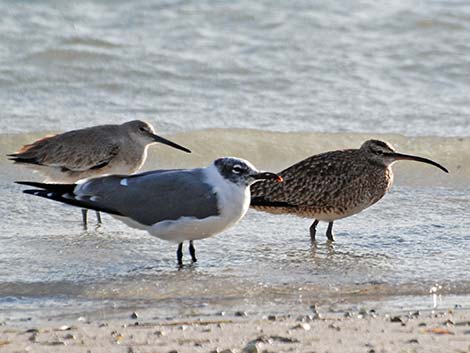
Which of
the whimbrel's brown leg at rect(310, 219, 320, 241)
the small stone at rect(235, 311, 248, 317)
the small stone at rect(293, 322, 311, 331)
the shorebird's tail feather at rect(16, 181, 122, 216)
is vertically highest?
the shorebird's tail feather at rect(16, 181, 122, 216)

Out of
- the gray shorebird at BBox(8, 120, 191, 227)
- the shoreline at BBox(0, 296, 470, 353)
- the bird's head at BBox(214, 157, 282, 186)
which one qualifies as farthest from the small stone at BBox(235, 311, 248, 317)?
the gray shorebird at BBox(8, 120, 191, 227)

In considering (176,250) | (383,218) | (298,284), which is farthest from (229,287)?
(383,218)

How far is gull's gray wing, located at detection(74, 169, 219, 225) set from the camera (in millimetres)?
7926

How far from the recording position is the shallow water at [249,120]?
7.50 metres

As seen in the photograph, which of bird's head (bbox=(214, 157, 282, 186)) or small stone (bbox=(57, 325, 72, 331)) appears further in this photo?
bird's head (bbox=(214, 157, 282, 186))

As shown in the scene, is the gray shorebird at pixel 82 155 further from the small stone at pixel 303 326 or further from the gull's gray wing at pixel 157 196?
the small stone at pixel 303 326

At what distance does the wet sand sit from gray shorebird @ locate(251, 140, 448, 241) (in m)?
2.16

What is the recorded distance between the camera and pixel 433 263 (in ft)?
25.9

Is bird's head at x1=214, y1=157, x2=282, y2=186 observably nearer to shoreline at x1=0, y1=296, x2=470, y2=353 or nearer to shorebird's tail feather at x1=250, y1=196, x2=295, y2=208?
shorebird's tail feather at x1=250, y1=196, x2=295, y2=208

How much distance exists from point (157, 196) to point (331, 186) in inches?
59.3

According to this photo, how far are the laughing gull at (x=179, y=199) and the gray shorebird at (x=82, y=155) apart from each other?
1719 millimetres

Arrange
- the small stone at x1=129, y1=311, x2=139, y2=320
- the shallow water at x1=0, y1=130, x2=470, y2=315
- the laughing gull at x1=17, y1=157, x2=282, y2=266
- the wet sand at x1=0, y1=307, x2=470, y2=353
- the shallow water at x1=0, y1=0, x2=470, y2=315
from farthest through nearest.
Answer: the laughing gull at x1=17, y1=157, x2=282, y2=266, the shallow water at x1=0, y1=0, x2=470, y2=315, the shallow water at x1=0, y1=130, x2=470, y2=315, the small stone at x1=129, y1=311, x2=139, y2=320, the wet sand at x1=0, y1=307, x2=470, y2=353

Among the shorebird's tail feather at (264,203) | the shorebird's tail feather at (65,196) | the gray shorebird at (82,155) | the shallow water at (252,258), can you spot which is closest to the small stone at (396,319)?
the shallow water at (252,258)

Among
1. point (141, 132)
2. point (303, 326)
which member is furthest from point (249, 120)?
point (303, 326)
